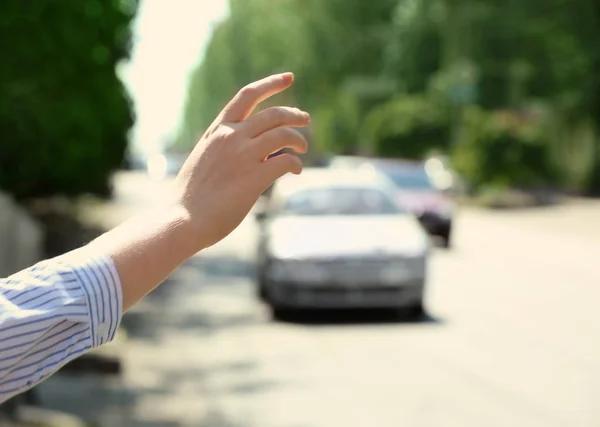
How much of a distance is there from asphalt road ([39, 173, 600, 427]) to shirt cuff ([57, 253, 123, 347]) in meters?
5.62

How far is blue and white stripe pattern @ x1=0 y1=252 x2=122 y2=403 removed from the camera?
5.26 feet

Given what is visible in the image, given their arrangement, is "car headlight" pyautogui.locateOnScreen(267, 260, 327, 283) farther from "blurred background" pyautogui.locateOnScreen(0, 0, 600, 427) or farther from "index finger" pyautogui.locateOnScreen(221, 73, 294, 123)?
"index finger" pyautogui.locateOnScreen(221, 73, 294, 123)

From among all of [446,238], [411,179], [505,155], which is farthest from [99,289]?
[505,155]

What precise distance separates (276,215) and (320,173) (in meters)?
1.27

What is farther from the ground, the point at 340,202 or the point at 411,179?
the point at 340,202

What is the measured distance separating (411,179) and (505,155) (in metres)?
18.3

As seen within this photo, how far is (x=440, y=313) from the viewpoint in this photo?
41.3 feet

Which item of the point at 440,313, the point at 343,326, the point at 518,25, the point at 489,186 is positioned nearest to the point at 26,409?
the point at 343,326

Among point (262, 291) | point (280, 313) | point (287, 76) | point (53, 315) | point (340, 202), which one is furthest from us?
point (262, 291)

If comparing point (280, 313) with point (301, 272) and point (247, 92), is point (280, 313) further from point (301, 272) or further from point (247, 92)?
point (247, 92)

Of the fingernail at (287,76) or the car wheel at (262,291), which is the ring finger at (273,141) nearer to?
the fingernail at (287,76)

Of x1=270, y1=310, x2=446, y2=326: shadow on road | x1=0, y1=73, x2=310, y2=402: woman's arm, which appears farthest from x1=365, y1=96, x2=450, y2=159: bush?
x1=0, y1=73, x2=310, y2=402: woman's arm

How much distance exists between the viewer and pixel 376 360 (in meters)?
9.62

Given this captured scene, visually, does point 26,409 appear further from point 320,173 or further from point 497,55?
point 497,55
